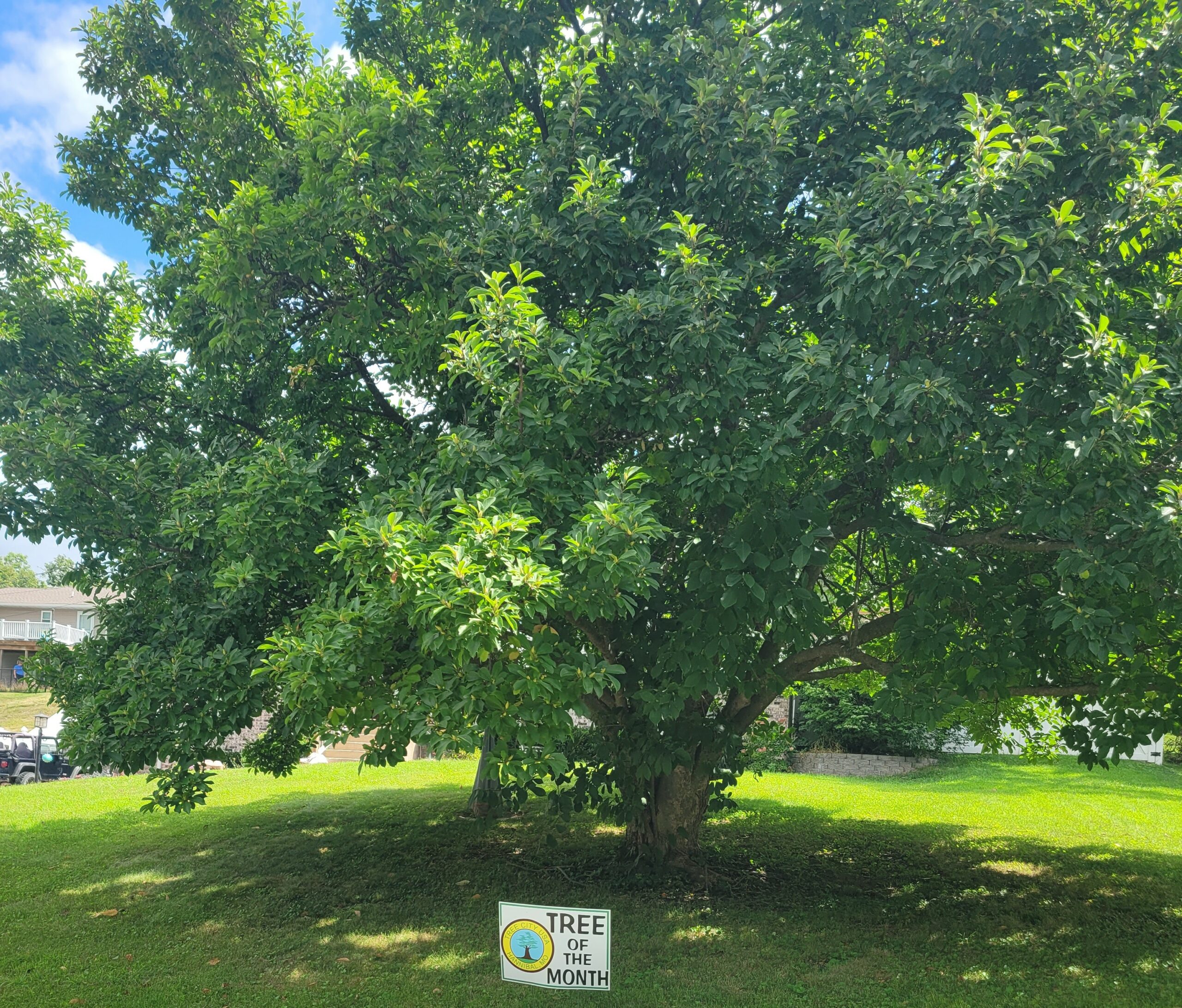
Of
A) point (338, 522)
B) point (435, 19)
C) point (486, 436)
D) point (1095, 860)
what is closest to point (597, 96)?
point (435, 19)

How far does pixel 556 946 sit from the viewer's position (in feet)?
16.0

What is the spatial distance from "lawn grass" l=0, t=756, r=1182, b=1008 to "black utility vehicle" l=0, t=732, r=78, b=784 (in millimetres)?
4910

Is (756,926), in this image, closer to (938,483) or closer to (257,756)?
(938,483)

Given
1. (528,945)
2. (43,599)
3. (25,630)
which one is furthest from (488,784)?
(43,599)

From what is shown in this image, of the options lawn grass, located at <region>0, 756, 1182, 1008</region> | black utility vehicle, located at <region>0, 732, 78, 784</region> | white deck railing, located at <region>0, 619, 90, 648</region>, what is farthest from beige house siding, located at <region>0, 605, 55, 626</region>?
lawn grass, located at <region>0, 756, 1182, 1008</region>

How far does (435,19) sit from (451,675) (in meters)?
6.39

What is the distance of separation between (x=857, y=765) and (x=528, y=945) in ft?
53.9

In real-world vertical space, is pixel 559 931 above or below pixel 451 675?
below

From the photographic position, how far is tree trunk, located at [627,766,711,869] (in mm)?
9391

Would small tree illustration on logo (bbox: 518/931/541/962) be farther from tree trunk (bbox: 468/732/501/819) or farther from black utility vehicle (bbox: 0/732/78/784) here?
black utility vehicle (bbox: 0/732/78/784)

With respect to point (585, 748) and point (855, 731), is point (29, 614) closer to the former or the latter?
point (855, 731)

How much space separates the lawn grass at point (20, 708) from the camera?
94.2 ft

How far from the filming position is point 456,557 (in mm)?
4453

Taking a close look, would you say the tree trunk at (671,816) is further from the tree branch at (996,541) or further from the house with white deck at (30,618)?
the house with white deck at (30,618)
